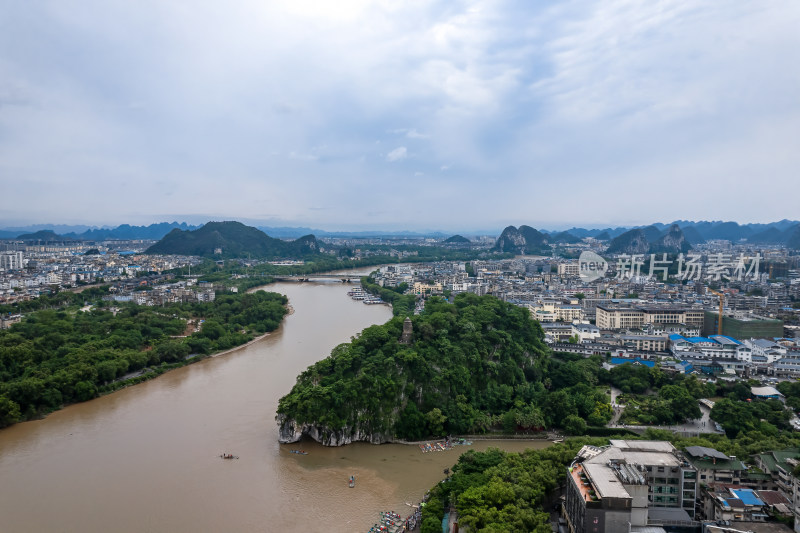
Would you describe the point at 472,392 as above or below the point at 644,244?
below

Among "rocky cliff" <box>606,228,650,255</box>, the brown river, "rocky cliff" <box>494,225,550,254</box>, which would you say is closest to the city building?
the brown river

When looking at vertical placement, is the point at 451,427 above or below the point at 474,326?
below

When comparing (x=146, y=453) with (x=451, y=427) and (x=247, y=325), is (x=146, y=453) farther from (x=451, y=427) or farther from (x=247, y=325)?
(x=247, y=325)

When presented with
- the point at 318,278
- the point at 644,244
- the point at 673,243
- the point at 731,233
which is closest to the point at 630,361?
the point at 318,278

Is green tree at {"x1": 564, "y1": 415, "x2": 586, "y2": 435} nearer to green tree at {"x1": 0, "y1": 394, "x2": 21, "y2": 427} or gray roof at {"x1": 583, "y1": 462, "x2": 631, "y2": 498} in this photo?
gray roof at {"x1": 583, "y1": 462, "x2": 631, "y2": 498}

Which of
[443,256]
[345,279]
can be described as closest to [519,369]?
[345,279]

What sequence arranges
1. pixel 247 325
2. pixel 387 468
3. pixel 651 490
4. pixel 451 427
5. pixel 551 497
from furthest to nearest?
pixel 247 325, pixel 451 427, pixel 387 468, pixel 551 497, pixel 651 490

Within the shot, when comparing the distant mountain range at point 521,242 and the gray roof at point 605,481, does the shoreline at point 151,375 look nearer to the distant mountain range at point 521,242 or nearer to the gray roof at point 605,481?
the gray roof at point 605,481

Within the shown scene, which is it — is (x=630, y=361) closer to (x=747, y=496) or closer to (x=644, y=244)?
(x=747, y=496)
